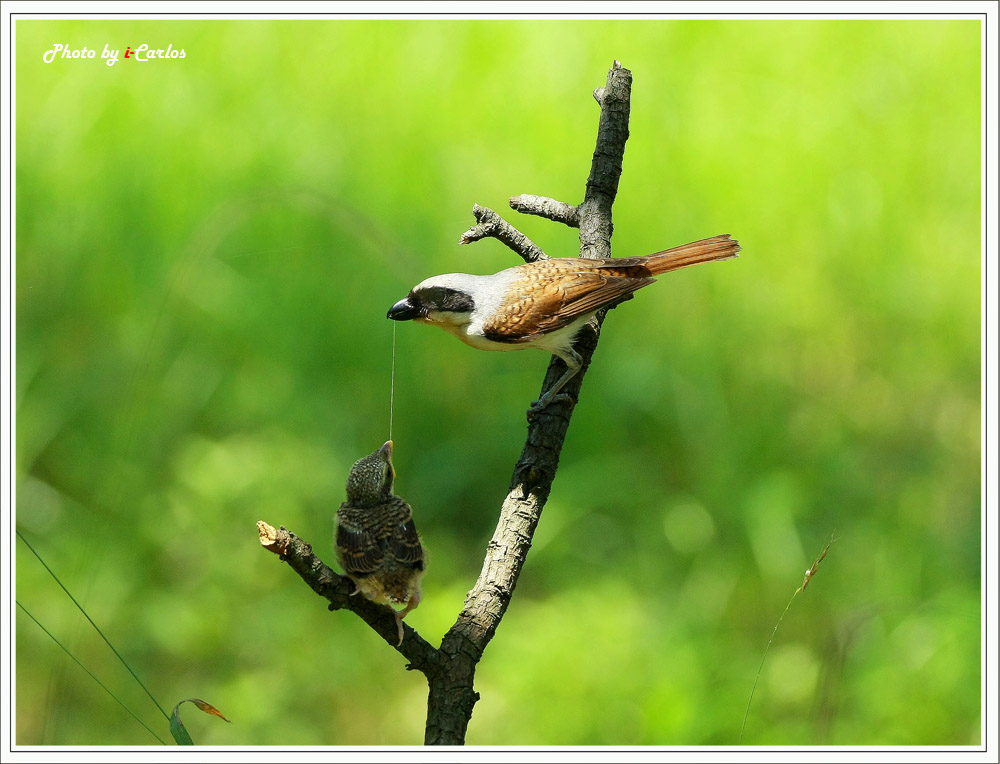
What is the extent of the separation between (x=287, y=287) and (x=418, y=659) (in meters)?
2.15

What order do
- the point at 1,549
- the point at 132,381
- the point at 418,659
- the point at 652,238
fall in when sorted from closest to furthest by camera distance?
the point at 418,659 → the point at 1,549 → the point at 132,381 → the point at 652,238

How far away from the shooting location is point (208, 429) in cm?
355

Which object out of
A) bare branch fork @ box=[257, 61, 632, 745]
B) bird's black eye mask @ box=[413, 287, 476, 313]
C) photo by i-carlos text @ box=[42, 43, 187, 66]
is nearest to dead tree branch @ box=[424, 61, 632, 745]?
bare branch fork @ box=[257, 61, 632, 745]

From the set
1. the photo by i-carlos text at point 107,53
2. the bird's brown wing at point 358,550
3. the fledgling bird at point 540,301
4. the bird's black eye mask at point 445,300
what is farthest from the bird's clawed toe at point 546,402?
the photo by i-carlos text at point 107,53

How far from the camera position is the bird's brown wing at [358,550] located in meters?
1.93

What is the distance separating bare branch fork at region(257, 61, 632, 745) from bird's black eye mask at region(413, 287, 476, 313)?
0.17 metres

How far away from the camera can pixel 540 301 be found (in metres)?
2.54

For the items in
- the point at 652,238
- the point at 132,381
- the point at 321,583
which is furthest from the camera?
the point at 652,238

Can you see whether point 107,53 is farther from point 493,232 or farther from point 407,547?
point 407,547

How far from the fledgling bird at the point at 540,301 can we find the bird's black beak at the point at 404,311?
0.25 feet

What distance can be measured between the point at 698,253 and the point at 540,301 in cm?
57

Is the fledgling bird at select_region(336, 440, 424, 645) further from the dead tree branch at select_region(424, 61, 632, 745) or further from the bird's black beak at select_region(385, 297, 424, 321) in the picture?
the bird's black beak at select_region(385, 297, 424, 321)

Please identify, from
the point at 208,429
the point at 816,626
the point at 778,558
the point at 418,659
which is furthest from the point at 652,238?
the point at 418,659

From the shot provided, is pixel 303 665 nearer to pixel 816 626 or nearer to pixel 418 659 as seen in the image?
pixel 418 659
